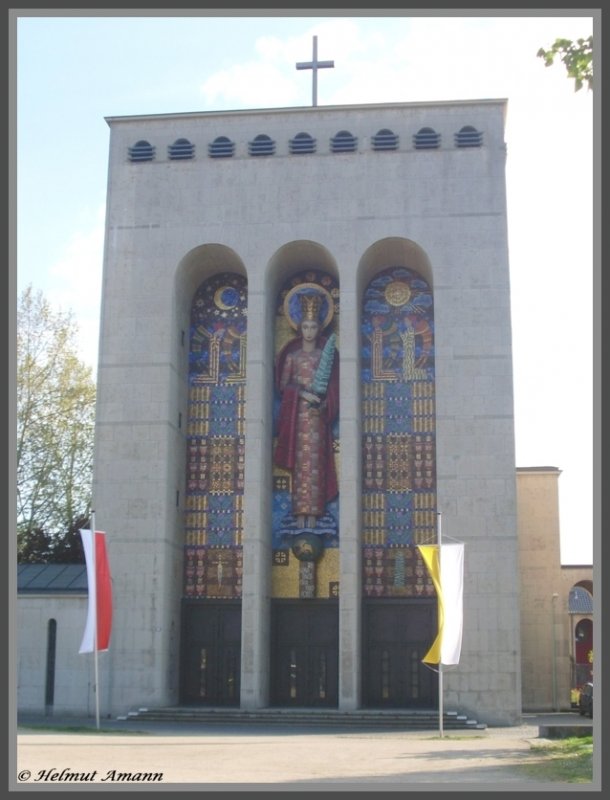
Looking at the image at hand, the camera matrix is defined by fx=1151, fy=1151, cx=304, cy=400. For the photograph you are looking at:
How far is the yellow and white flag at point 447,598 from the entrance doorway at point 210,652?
22.5ft

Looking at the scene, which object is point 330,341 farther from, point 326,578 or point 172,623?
point 172,623

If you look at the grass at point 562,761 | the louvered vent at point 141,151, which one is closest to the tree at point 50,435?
the louvered vent at point 141,151

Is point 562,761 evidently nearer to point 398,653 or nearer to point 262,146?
point 398,653

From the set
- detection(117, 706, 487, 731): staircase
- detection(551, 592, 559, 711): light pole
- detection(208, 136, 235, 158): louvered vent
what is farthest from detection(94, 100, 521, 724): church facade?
detection(551, 592, 559, 711): light pole

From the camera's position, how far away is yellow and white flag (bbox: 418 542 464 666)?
21.3 meters

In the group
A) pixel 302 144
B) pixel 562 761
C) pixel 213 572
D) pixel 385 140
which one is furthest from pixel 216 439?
pixel 562 761

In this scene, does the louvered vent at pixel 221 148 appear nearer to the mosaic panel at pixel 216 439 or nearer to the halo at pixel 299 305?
the mosaic panel at pixel 216 439

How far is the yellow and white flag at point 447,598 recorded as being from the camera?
21.3 meters

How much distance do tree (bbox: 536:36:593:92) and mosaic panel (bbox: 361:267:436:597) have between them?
14517 mm

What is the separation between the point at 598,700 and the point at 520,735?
12.9m

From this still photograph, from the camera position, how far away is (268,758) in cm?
1538

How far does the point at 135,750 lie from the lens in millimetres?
16562

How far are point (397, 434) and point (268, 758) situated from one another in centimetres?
1303

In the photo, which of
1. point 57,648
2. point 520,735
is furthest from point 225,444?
point 520,735
